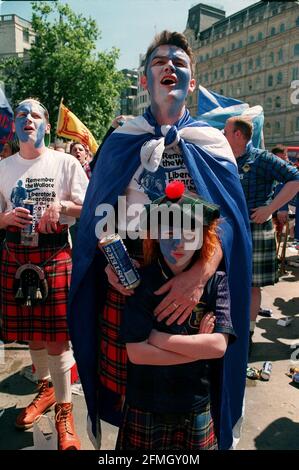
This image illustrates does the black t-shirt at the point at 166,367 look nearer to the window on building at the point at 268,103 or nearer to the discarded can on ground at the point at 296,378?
the discarded can on ground at the point at 296,378

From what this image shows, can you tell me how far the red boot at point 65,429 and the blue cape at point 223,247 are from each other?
1.34 ft

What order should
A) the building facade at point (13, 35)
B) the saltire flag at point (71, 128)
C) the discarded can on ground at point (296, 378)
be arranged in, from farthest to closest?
the building facade at point (13, 35), the saltire flag at point (71, 128), the discarded can on ground at point (296, 378)

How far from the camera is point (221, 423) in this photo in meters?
1.78

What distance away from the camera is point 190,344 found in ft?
4.66

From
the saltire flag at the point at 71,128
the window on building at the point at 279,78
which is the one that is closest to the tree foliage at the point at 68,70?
the saltire flag at the point at 71,128

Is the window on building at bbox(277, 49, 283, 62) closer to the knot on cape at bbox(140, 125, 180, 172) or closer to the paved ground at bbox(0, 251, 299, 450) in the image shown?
the paved ground at bbox(0, 251, 299, 450)

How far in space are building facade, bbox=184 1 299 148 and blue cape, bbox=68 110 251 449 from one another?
41505 mm

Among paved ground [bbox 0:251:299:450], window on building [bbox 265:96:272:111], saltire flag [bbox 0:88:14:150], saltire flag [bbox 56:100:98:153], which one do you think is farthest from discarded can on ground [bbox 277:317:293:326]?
window on building [bbox 265:96:272:111]

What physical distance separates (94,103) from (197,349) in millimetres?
Result: 26792

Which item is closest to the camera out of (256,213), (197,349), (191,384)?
(197,349)

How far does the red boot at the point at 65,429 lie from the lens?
88.9 inches

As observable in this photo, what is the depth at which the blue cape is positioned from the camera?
5.83 feet

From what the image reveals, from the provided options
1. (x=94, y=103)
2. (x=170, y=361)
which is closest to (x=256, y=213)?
(x=170, y=361)
